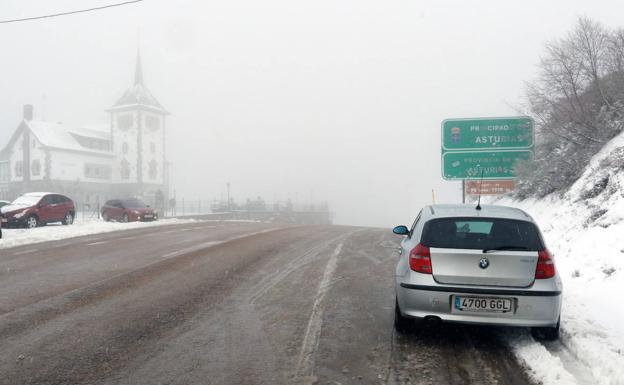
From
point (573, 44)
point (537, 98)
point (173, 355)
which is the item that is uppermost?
point (573, 44)

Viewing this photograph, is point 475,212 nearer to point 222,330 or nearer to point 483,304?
point 483,304

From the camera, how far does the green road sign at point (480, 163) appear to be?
51.6ft

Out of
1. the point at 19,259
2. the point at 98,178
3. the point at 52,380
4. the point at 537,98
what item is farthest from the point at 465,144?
the point at 98,178

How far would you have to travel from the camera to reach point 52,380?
3.79 m

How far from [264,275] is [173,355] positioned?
A: 13.0ft

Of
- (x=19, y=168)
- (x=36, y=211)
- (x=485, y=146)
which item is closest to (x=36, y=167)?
(x=19, y=168)

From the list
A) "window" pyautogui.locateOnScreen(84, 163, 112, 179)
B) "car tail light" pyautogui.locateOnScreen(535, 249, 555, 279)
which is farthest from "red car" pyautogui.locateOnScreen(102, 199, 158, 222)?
"window" pyautogui.locateOnScreen(84, 163, 112, 179)

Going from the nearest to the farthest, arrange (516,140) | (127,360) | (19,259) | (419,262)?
(127,360) < (419,262) < (19,259) < (516,140)

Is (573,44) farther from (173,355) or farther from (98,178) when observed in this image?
(98,178)

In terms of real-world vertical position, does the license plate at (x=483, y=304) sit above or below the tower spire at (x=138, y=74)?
below

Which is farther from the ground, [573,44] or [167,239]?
[573,44]

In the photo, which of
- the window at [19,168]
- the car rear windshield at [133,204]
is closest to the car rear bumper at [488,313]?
the car rear windshield at [133,204]

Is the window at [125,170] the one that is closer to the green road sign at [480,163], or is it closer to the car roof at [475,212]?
the green road sign at [480,163]

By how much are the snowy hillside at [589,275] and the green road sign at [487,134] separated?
2.37 meters
